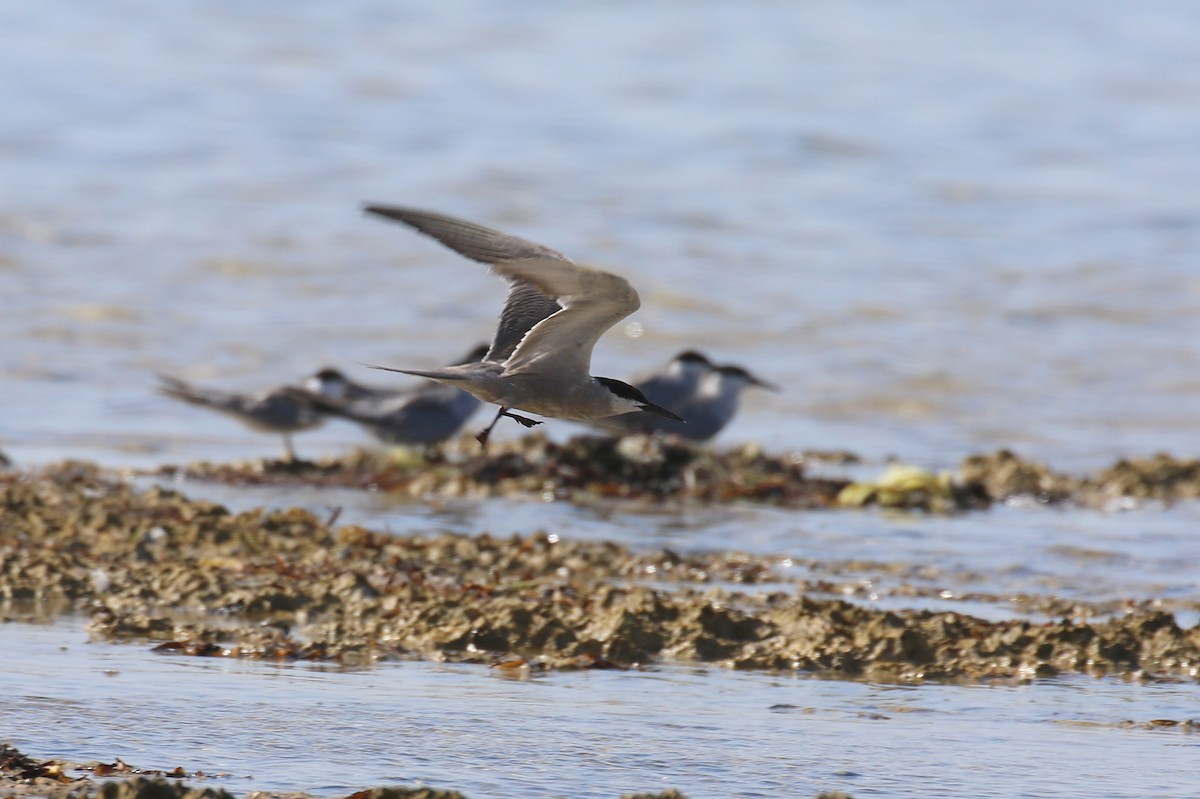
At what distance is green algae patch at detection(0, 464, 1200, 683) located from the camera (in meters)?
5.22

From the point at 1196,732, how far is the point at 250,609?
291 centimetres

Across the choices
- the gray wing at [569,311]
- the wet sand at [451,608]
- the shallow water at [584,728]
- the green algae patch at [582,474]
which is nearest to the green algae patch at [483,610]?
the wet sand at [451,608]

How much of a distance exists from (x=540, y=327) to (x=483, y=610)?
90 cm

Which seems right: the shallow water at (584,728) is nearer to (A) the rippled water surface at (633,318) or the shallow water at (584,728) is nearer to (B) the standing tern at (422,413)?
(A) the rippled water surface at (633,318)

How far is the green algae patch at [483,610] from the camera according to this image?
5.22m

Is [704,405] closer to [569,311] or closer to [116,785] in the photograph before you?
[569,311]

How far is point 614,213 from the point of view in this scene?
17.5 m

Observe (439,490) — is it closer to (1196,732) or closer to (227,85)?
(1196,732)

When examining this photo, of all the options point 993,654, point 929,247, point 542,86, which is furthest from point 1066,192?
point 993,654

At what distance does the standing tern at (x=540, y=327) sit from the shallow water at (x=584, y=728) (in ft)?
3.08

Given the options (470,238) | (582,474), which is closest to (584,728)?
(470,238)

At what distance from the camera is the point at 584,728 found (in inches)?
172

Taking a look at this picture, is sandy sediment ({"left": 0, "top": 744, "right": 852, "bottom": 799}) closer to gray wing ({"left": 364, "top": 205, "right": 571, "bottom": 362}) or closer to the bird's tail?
gray wing ({"left": 364, "top": 205, "right": 571, "bottom": 362})

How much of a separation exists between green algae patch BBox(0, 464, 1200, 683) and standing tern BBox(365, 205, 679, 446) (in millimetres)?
646
